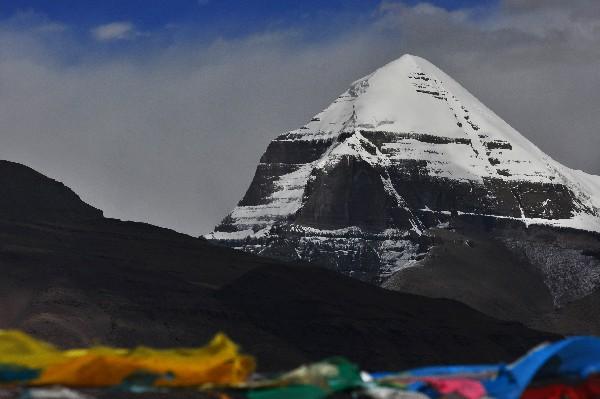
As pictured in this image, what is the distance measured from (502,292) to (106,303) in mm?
103003

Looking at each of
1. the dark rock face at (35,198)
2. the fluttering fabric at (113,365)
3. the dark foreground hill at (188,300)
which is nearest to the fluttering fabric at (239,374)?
the fluttering fabric at (113,365)

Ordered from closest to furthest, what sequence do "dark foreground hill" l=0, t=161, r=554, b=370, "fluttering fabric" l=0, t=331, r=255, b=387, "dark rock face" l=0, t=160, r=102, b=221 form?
"fluttering fabric" l=0, t=331, r=255, b=387
"dark foreground hill" l=0, t=161, r=554, b=370
"dark rock face" l=0, t=160, r=102, b=221

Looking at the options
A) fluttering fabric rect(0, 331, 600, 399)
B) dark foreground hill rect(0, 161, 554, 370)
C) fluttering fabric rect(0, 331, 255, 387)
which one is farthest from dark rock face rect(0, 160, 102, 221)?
fluttering fabric rect(0, 331, 255, 387)

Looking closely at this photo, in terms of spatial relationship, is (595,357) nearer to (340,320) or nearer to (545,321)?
(340,320)

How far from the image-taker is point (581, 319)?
156125mm

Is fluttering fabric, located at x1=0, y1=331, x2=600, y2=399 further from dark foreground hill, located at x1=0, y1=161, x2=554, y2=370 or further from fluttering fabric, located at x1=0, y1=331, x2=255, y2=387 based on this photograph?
dark foreground hill, located at x1=0, y1=161, x2=554, y2=370

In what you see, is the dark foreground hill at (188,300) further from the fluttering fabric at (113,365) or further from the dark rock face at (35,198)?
the fluttering fabric at (113,365)

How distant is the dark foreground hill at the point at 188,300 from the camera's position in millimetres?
99188

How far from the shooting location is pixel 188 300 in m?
110

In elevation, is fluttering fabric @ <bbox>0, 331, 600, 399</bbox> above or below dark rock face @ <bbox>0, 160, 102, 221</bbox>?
below

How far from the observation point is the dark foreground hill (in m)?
99.2

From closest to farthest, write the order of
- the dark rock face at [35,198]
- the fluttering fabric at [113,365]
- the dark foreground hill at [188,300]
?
the fluttering fabric at [113,365] → the dark foreground hill at [188,300] → the dark rock face at [35,198]

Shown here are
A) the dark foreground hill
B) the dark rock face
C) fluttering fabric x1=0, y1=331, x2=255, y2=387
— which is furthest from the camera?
the dark rock face

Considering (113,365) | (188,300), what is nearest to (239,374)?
(113,365)
